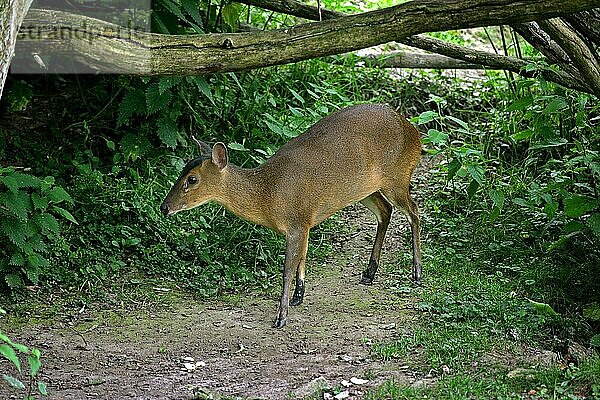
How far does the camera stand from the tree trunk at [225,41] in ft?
18.0

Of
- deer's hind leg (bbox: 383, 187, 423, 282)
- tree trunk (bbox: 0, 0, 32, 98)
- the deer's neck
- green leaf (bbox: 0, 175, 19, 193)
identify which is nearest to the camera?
tree trunk (bbox: 0, 0, 32, 98)

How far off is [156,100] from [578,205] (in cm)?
335

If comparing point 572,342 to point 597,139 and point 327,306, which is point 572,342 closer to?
point 327,306

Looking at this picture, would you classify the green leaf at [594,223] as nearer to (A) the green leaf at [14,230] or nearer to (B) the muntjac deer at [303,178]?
(B) the muntjac deer at [303,178]

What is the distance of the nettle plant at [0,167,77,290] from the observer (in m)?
6.62

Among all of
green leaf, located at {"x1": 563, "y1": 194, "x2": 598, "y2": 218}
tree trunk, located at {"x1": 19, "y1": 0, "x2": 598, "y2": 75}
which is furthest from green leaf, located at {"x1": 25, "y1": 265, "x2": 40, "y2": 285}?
green leaf, located at {"x1": 563, "y1": 194, "x2": 598, "y2": 218}

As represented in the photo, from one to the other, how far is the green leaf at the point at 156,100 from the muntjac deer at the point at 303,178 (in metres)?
1.00

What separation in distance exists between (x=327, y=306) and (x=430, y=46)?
98.0 inches

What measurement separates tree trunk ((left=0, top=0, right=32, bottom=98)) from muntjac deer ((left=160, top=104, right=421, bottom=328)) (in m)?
2.06

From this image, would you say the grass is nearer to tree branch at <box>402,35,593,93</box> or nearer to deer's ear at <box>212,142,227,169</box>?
tree branch at <box>402,35,593,93</box>

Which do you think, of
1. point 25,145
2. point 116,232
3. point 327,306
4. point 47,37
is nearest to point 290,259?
point 327,306

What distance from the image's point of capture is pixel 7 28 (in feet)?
15.7

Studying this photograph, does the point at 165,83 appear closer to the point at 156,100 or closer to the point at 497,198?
the point at 156,100

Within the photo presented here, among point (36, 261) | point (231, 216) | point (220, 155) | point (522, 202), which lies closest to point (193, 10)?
point (220, 155)
